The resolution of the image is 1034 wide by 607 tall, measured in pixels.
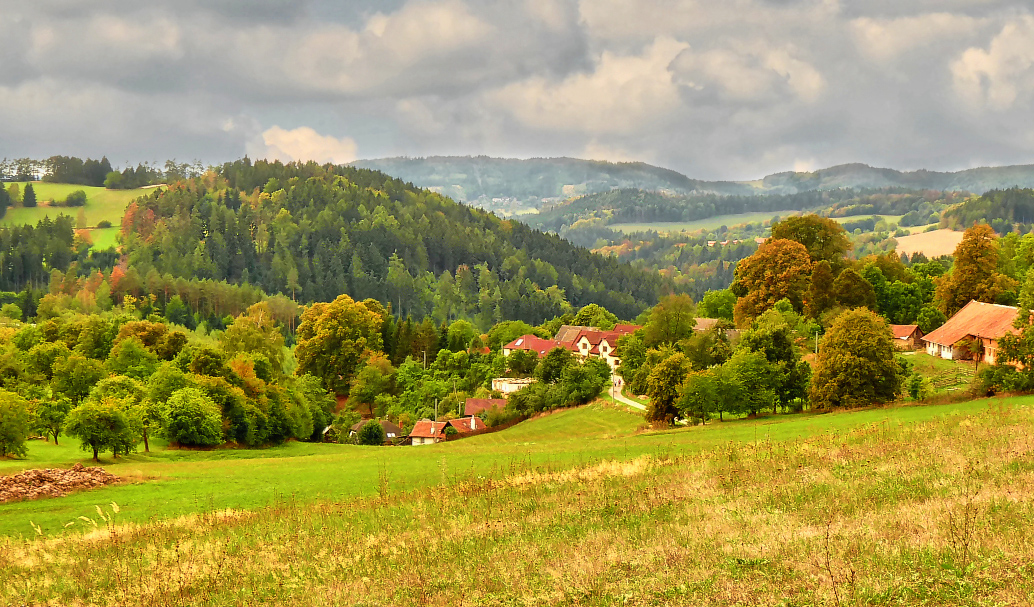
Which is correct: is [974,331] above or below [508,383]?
above

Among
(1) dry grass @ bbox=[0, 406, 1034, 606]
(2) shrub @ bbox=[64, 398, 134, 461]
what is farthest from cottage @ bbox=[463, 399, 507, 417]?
(1) dry grass @ bbox=[0, 406, 1034, 606]

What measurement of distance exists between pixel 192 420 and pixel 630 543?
39.3m

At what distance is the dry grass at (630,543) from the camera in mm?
11156

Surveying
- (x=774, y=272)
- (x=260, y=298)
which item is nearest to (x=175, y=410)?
(x=774, y=272)

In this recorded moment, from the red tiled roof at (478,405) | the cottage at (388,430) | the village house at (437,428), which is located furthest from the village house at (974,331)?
the cottage at (388,430)

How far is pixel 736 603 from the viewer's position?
1054 cm

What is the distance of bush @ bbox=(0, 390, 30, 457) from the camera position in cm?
3653

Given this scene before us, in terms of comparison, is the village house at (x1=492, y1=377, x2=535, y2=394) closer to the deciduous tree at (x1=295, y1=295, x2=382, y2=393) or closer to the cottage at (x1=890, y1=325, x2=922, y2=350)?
the deciduous tree at (x1=295, y1=295, x2=382, y2=393)

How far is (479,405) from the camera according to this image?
266ft

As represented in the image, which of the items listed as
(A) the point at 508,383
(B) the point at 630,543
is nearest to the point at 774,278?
(A) the point at 508,383

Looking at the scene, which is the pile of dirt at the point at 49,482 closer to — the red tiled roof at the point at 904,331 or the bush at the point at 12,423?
the bush at the point at 12,423

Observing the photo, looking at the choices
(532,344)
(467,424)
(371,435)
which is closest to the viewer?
(371,435)

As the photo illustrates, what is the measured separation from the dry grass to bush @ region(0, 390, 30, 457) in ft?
73.7

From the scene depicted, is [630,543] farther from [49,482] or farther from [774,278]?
[774,278]
